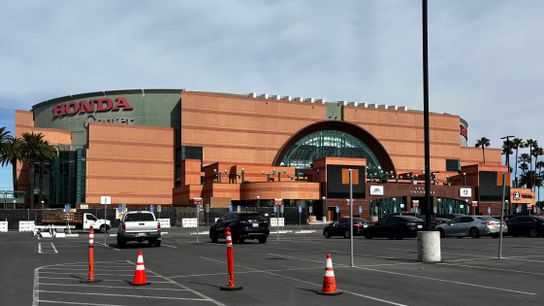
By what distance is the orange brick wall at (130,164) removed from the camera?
92875mm

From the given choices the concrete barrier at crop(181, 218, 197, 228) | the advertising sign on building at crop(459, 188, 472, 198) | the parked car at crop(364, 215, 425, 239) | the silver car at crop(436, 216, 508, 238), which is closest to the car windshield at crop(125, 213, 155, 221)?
the parked car at crop(364, 215, 425, 239)

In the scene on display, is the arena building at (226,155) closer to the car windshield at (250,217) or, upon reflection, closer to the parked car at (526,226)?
the parked car at (526,226)

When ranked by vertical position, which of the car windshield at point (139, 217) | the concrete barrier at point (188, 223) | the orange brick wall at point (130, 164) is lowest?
the concrete barrier at point (188, 223)

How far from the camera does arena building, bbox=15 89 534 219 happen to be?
88.6 meters

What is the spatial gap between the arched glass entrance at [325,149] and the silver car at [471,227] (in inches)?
2658

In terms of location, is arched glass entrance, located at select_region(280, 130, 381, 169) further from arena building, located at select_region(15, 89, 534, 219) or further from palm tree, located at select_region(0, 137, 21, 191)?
palm tree, located at select_region(0, 137, 21, 191)

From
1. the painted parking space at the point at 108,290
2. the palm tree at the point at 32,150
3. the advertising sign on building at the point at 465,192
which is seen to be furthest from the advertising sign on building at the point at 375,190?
the painted parking space at the point at 108,290

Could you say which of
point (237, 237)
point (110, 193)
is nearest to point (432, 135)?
point (110, 193)

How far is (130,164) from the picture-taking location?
9488 cm

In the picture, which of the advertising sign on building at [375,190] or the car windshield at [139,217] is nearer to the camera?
the car windshield at [139,217]

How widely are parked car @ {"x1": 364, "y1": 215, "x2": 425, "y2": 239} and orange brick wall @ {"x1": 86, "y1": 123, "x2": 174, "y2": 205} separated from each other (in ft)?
210

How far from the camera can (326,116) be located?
10762 cm

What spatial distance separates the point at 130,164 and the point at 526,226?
69.7 meters

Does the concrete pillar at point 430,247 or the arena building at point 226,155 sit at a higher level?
the arena building at point 226,155
